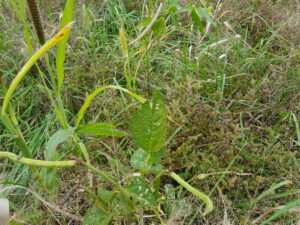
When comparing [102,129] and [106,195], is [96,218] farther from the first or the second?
[102,129]

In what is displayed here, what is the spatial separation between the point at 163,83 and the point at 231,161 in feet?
1.67

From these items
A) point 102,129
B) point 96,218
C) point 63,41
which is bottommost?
point 96,218

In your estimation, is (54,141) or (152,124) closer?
(152,124)

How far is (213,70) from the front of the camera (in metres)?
1.50

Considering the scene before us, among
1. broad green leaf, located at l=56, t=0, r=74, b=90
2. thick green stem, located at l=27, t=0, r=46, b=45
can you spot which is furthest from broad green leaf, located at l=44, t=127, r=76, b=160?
thick green stem, located at l=27, t=0, r=46, b=45

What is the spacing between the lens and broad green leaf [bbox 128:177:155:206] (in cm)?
83

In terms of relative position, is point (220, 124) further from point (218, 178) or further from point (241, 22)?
point (241, 22)

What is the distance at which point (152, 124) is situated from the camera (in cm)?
86

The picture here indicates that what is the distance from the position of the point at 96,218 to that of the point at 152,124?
0.29 metres

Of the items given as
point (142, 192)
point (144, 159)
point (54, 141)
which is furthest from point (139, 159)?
point (54, 141)

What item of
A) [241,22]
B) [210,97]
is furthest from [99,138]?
[241,22]

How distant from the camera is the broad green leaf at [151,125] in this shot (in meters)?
0.85

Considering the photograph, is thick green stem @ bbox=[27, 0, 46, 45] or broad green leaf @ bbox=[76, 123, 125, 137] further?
broad green leaf @ bbox=[76, 123, 125, 137]

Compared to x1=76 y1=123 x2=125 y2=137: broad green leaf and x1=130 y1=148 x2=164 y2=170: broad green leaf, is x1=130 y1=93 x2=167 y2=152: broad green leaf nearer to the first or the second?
x1=130 y1=148 x2=164 y2=170: broad green leaf
